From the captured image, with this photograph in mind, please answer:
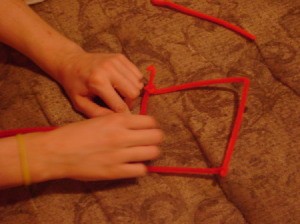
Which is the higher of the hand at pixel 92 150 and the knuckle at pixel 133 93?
the knuckle at pixel 133 93

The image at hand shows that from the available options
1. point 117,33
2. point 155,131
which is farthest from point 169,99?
point 117,33

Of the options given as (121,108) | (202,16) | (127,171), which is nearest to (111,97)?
(121,108)

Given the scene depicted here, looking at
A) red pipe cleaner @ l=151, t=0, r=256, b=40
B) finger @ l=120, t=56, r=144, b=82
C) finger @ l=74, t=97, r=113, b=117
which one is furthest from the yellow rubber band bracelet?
red pipe cleaner @ l=151, t=0, r=256, b=40

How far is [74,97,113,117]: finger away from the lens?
27.6 inches

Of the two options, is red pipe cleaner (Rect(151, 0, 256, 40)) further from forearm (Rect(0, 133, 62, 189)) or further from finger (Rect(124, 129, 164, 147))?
forearm (Rect(0, 133, 62, 189))

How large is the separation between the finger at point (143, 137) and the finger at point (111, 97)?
67 mm

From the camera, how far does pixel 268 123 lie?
2.29 feet

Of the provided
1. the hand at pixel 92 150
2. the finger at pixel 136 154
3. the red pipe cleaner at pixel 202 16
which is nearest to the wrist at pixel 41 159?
the hand at pixel 92 150

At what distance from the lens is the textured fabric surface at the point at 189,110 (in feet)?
2.13

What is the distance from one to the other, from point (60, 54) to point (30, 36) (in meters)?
0.07

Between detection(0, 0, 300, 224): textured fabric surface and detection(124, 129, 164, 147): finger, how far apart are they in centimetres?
4

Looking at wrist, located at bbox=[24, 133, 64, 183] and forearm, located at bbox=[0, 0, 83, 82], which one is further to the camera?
forearm, located at bbox=[0, 0, 83, 82]

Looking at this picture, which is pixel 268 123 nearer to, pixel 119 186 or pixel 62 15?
pixel 119 186

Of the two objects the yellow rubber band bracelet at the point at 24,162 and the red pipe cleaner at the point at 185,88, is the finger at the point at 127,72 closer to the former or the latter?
the red pipe cleaner at the point at 185,88
